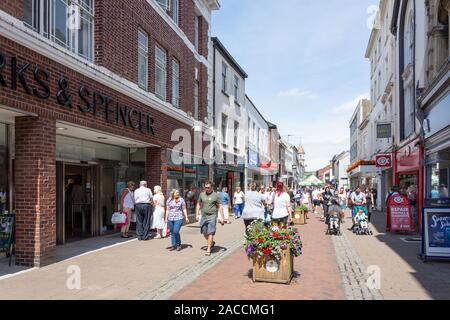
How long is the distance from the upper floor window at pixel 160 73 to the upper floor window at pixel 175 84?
0.90m

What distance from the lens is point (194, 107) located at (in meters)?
17.8

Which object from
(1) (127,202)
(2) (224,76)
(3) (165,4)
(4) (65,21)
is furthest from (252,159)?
(4) (65,21)

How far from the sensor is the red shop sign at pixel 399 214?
13422 millimetres

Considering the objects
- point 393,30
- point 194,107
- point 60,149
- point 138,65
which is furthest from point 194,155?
point 393,30

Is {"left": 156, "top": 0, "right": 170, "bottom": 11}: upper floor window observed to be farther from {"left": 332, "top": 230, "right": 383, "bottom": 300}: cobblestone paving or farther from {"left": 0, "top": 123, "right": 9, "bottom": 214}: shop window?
{"left": 332, "top": 230, "right": 383, "bottom": 300}: cobblestone paving

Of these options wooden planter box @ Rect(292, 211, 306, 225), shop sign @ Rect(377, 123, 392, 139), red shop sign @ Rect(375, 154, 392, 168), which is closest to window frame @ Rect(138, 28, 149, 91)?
wooden planter box @ Rect(292, 211, 306, 225)

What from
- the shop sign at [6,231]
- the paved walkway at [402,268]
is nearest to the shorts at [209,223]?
the paved walkway at [402,268]

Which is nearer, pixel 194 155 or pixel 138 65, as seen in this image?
pixel 138 65

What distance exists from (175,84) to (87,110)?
6.85m

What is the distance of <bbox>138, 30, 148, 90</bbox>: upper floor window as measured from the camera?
41.2ft

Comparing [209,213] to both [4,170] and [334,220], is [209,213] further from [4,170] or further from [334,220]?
[334,220]

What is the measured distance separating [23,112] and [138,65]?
550 cm

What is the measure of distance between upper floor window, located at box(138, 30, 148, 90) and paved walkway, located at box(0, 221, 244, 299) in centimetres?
474
